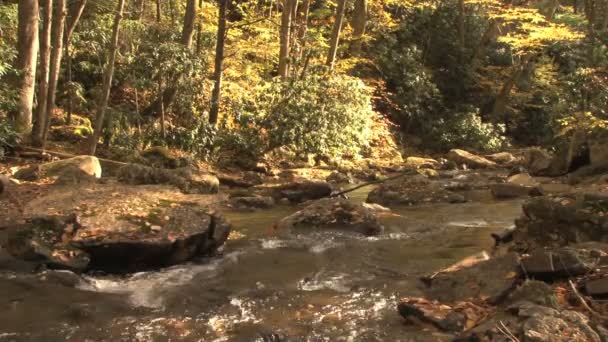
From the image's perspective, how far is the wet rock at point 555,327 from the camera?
379 cm

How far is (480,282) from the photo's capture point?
5.20m

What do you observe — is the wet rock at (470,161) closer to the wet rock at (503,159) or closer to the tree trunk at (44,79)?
the wet rock at (503,159)

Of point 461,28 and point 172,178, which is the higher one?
point 461,28

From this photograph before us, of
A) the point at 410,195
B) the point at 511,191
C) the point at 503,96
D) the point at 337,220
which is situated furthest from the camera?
the point at 503,96

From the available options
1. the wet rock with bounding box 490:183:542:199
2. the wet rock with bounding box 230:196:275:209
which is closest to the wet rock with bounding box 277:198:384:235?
the wet rock with bounding box 230:196:275:209

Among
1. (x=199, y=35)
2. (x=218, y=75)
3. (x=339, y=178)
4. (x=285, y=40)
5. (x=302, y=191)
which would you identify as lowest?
(x=339, y=178)

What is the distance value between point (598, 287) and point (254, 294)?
3.18 meters

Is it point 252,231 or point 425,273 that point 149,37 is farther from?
point 425,273

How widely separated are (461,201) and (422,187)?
0.87m

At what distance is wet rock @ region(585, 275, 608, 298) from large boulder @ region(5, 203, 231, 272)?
4.28 m

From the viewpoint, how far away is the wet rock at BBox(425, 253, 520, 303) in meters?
4.99

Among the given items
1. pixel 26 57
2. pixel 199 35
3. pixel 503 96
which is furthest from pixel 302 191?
pixel 503 96

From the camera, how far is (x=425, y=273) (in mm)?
6359

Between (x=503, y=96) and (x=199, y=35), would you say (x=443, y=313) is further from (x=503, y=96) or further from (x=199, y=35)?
(x=503, y=96)
